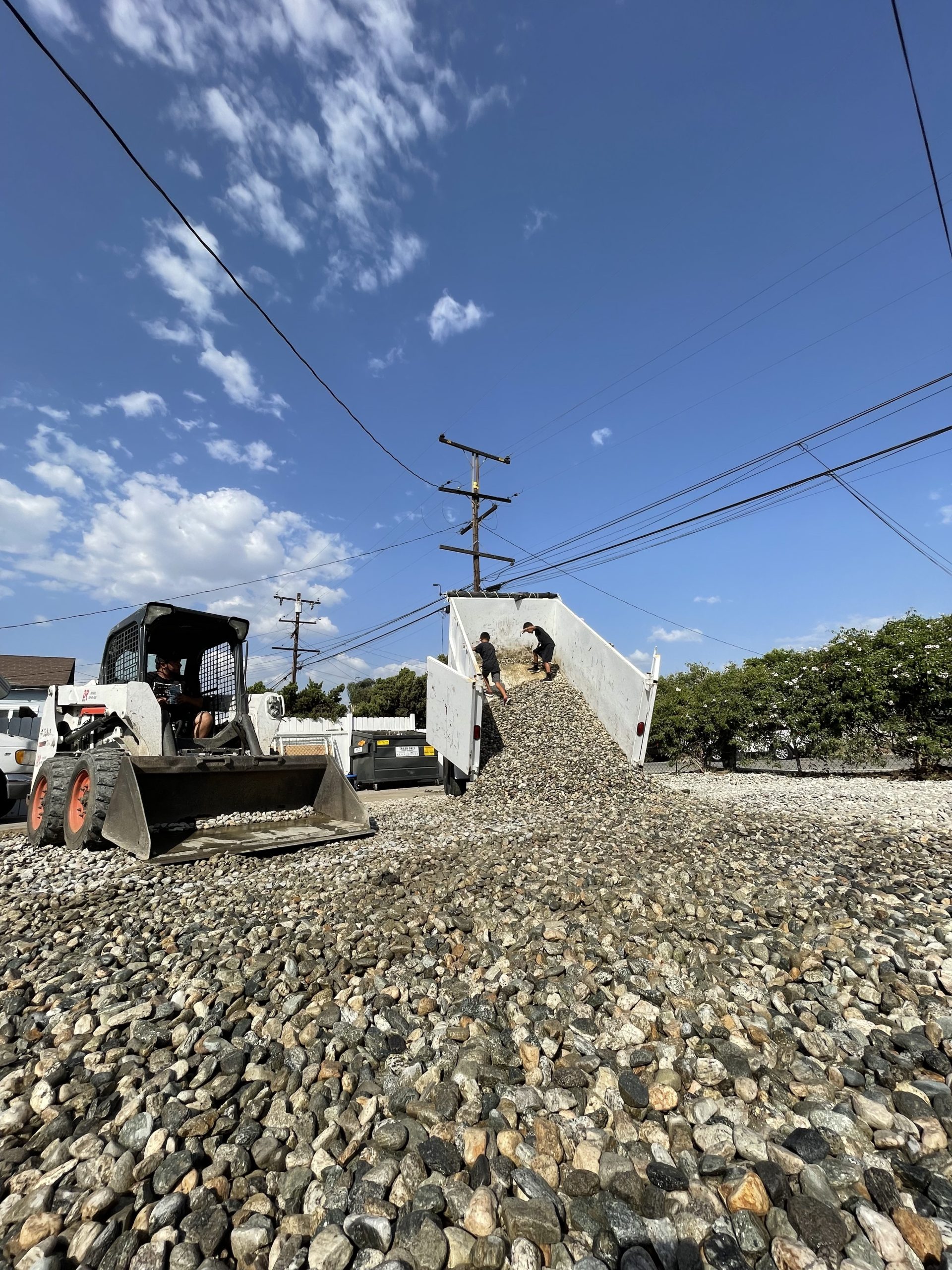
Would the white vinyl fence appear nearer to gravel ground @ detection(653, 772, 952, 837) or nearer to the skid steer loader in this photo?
the skid steer loader

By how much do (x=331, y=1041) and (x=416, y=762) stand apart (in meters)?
12.3

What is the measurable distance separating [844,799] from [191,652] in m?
9.05

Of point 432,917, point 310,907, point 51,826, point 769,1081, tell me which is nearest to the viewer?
point 769,1081

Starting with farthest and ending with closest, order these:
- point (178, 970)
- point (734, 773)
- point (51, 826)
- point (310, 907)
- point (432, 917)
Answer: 1. point (734, 773)
2. point (51, 826)
3. point (310, 907)
4. point (432, 917)
5. point (178, 970)

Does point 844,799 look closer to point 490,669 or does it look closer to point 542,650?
point 542,650

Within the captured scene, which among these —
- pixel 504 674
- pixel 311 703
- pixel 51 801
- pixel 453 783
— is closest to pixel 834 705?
pixel 504 674

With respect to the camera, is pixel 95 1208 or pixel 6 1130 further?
pixel 6 1130

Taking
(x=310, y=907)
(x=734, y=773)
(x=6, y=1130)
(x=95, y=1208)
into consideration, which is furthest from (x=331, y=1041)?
(x=734, y=773)

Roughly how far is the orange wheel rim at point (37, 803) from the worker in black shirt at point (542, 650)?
708 centimetres

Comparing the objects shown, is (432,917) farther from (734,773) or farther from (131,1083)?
(734,773)

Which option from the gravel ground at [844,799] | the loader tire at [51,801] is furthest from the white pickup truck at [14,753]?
the gravel ground at [844,799]

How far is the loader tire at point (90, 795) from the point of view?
505 cm

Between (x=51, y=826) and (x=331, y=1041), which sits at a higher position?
(x=51, y=826)

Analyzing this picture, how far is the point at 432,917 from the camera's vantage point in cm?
353
